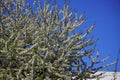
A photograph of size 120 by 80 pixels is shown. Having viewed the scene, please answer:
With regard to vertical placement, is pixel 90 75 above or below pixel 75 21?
below

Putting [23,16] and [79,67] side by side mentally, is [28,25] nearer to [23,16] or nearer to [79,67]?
[23,16]

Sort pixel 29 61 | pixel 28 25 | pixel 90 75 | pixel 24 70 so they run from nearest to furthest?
1. pixel 29 61
2. pixel 24 70
3. pixel 28 25
4. pixel 90 75

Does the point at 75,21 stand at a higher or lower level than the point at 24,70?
higher

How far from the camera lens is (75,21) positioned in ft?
34.6

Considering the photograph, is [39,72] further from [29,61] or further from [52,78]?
[29,61]

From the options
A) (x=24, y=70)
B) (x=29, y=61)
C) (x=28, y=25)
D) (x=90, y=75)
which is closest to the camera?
(x=29, y=61)

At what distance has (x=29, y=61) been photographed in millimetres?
8703

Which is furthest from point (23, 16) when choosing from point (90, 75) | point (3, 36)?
point (90, 75)

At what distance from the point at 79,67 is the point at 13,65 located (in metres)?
2.30

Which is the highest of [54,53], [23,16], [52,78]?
[23,16]

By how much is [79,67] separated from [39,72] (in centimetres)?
142

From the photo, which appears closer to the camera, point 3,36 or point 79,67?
point 3,36

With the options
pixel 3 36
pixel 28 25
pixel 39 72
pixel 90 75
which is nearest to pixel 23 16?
pixel 28 25

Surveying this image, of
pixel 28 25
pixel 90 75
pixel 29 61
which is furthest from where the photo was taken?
pixel 90 75
